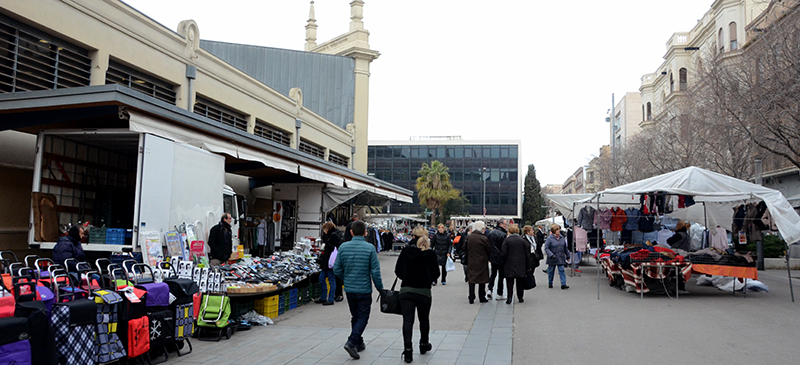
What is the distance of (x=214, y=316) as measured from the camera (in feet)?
26.1

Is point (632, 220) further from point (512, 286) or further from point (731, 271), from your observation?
point (512, 286)

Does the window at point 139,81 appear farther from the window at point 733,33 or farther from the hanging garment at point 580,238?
the window at point 733,33

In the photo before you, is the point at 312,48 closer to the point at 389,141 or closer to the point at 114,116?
the point at 114,116

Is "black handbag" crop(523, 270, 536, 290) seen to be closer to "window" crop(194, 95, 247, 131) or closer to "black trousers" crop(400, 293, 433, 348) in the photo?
"black trousers" crop(400, 293, 433, 348)

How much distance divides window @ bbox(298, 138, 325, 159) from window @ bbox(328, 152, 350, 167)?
4.29 feet

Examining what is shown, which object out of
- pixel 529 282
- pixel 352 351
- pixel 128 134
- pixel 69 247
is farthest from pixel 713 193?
pixel 69 247

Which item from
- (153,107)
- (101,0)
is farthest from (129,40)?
(153,107)

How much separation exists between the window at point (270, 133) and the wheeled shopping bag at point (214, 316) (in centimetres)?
1518

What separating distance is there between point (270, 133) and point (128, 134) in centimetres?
1473

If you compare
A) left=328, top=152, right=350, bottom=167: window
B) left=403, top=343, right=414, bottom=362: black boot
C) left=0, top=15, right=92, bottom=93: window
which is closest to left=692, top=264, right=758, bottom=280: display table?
left=403, top=343, right=414, bottom=362: black boot

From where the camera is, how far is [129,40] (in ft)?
48.6

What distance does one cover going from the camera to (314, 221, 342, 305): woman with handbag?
11.4m

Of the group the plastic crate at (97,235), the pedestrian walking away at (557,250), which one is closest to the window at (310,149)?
the pedestrian walking away at (557,250)

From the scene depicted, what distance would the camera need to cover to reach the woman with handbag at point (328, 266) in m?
11.4
